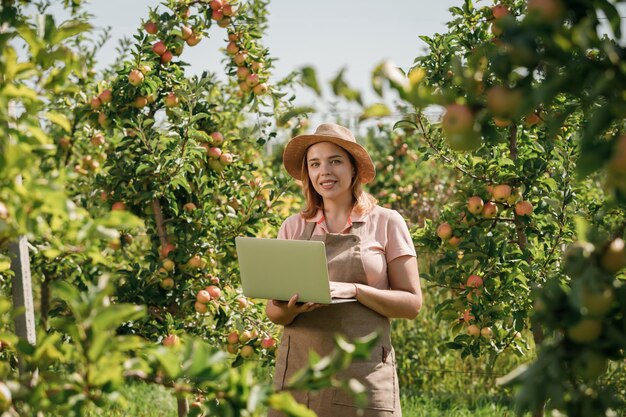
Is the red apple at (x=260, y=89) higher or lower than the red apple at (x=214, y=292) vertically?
higher

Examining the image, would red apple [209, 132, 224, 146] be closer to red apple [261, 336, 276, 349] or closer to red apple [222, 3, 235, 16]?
red apple [222, 3, 235, 16]

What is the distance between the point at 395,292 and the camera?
7.86 feet

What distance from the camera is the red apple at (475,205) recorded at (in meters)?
3.12

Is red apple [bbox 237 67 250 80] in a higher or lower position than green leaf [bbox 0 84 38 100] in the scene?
higher

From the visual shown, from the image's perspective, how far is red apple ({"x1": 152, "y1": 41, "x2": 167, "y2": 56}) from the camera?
3.50 metres

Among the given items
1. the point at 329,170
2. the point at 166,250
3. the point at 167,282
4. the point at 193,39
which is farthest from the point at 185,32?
the point at 329,170

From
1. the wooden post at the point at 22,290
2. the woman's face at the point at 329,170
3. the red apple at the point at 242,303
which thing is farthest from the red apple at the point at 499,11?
the wooden post at the point at 22,290

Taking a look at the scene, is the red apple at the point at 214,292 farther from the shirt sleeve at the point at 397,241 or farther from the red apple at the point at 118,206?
the shirt sleeve at the point at 397,241

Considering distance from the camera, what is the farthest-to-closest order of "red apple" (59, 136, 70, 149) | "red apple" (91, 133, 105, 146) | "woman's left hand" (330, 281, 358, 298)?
"red apple" (59, 136, 70, 149), "red apple" (91, 133, 105, 146), "woman's left hand" (330, 281, 358, 298)

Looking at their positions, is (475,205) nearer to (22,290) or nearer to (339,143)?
(339,143)

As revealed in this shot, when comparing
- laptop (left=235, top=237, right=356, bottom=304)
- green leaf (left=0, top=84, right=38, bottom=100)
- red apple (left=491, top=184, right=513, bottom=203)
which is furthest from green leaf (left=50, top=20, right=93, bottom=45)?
red apple (left=491, top=184, right=513, bottom=203)

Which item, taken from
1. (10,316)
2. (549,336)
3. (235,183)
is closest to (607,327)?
(549,336)

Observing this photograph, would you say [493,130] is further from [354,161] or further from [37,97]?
[354,161]

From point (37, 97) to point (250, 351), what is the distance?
224 cm
